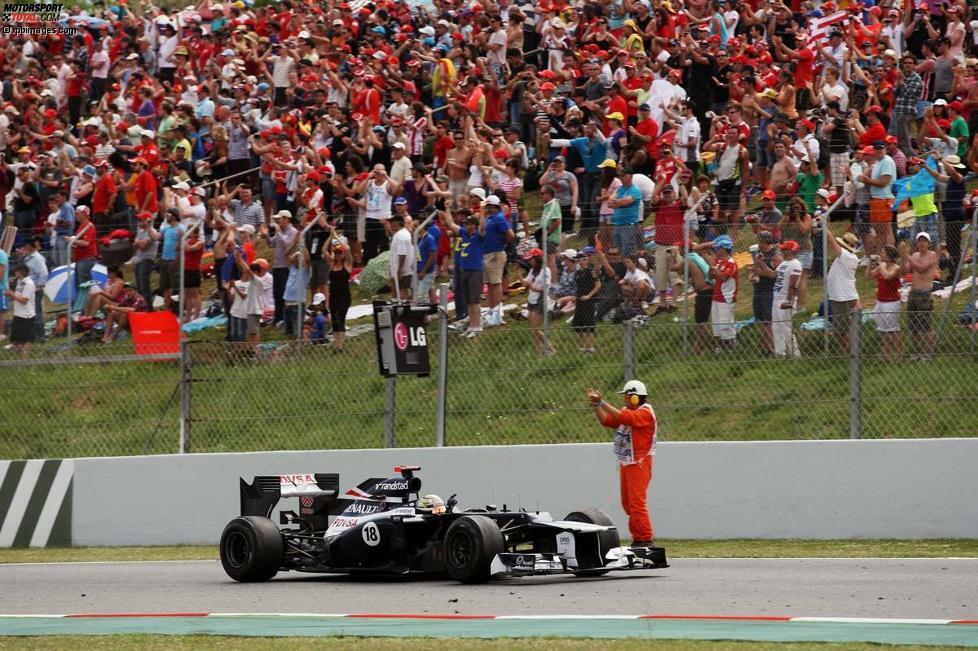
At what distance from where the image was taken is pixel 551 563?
11297 mm

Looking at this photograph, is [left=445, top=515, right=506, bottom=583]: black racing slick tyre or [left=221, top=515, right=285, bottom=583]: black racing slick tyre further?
[left=221, top=515, right=285, bottom=583]: black racing slick tyre

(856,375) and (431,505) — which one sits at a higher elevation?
(856,375)

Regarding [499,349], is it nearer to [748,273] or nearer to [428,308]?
[428,308]

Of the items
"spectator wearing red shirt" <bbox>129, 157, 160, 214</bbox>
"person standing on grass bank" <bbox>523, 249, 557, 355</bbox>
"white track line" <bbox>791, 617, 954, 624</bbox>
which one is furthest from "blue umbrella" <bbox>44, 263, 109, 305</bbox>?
"white track line" <bbox>791, 617, 954, 624</bbox>

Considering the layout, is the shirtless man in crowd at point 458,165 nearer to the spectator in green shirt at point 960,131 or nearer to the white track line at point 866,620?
the spectator in green shirt at point 960,131

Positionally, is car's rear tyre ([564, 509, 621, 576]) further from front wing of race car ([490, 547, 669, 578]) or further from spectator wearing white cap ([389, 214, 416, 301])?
spectator wearing white cap ([389, 214, 416, 301])

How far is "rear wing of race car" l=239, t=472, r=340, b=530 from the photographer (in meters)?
12.6

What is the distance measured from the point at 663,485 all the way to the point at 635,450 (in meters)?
2.48

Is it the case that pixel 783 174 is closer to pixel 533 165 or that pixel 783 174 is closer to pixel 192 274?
pixel 533 165

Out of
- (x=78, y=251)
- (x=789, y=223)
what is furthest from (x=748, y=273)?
(x=78, y=251)

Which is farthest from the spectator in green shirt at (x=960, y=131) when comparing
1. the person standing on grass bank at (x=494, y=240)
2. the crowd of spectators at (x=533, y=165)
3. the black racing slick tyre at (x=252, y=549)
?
the black racing slick tyre at (x=252, y=549)

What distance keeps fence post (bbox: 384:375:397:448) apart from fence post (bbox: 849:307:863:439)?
15.7ft

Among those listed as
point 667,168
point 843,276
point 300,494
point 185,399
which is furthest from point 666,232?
point 300,494

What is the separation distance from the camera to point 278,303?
2080cm
